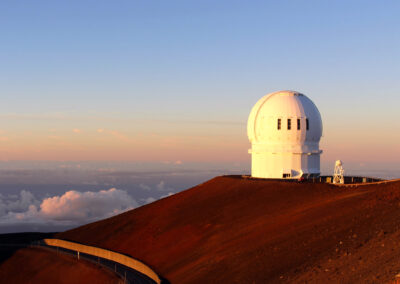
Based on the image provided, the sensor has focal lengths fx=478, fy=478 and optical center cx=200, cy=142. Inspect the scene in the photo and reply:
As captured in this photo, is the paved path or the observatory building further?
the observatory building

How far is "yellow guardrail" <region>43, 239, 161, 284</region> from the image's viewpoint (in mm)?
33438

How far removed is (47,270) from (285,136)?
27368 millimetres

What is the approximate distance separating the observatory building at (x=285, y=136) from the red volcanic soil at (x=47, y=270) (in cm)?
2315

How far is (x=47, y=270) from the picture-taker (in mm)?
40781

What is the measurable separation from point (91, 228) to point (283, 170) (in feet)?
70.7

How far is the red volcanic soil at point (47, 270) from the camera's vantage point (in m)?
35.9

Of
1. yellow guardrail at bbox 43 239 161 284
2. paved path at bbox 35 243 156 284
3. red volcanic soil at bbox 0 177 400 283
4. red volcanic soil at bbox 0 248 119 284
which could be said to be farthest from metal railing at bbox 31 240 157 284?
red volcanic soil at bbox 0 177 400 283

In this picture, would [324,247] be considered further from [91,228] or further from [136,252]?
[91,228]

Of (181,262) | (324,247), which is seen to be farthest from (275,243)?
(181,262)

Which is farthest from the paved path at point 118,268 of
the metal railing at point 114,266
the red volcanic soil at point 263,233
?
the red volcanic soil at point 263,233

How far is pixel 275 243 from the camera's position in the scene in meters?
28.7

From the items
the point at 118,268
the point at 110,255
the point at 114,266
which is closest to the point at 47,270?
the point at 110,255

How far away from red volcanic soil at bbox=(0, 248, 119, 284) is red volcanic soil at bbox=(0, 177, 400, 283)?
3.64 m

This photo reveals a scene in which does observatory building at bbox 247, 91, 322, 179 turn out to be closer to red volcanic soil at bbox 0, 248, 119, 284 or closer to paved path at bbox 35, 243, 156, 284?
paved path at bbox 35, 243, 156, 284
